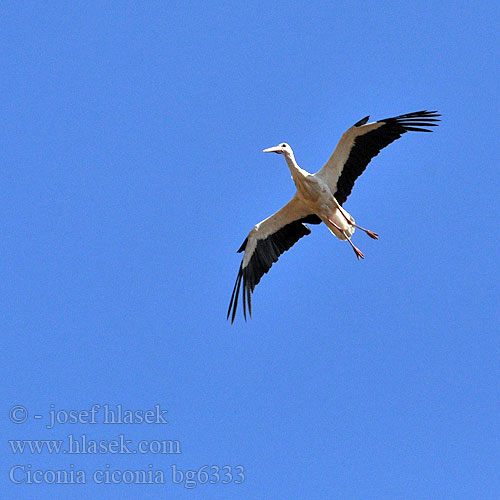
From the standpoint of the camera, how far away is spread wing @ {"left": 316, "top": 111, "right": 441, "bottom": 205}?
22.9 m

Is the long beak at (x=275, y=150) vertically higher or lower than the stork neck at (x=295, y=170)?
higher

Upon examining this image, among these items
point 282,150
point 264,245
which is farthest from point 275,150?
point 264,245

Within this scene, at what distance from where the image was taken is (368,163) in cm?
2328

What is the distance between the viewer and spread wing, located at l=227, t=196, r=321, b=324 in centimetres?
2450

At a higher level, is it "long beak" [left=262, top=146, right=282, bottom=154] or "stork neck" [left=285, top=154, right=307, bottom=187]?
"long beak" [left=262, top=146, right=282, bottom=154]

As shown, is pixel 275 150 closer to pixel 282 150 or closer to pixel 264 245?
pixel 282 150

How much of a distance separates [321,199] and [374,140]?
1.46 metres

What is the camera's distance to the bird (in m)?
23.0

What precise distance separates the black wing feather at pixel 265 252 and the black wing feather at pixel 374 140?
155 centimetres

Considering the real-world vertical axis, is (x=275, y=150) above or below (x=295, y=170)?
above

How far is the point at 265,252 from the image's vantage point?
24.6 meters

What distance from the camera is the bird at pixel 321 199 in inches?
906

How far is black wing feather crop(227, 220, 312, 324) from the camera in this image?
24578 millimetres

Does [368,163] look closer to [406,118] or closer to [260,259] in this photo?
[406,118]
